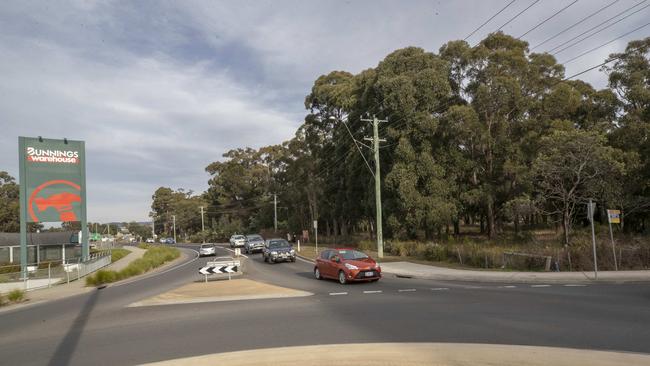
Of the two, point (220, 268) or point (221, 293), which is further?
point (220, 268)

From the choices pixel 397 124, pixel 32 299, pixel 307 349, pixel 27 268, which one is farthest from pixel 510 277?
pixel 27 268

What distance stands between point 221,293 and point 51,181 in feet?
68.9

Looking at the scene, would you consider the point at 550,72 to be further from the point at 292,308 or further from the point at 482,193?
the point at 292,308

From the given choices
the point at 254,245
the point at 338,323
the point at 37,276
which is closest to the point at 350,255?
the point at 338,323

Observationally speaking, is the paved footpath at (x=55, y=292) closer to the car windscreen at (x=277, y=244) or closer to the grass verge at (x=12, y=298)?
the grass verge at (x=12, y=298)

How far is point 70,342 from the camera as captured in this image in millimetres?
9352

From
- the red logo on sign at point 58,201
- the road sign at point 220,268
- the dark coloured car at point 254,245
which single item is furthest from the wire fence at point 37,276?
the dark coloured car at point 254,245

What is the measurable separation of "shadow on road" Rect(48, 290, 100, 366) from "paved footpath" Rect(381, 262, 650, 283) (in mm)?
13110

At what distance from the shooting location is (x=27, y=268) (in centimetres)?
2525

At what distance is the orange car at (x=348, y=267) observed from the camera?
58.2 feet

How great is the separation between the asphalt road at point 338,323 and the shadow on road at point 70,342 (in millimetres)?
25

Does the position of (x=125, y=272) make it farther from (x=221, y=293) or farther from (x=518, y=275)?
(x=518, y=275)

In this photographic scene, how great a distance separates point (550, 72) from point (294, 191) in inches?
1401

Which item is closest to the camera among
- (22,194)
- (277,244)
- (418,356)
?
(418,356)
